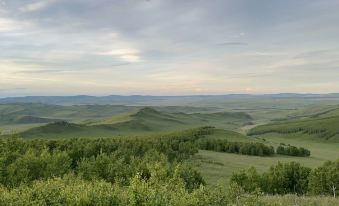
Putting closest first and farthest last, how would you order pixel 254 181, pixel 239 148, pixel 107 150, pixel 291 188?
pixel 254 181 → pixel 291 188 → pixel 107 150 → pixel 239 148

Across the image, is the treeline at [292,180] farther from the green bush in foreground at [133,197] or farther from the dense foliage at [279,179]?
the green bush in foreground at [133,197]

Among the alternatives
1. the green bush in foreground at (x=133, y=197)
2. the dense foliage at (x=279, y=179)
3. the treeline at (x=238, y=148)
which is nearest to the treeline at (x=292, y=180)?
the dense foliage at (x=279, y=179)

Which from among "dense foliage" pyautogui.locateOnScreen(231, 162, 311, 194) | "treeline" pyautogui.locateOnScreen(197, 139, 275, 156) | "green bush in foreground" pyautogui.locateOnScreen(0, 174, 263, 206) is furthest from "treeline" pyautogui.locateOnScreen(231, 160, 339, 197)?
"treeline" pyautogui.locateOnScreen(197, 139, 275, 156)

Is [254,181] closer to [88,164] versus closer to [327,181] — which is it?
[327,181]

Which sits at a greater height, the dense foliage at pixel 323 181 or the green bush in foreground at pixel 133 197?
the green bush in foreground at pixel 133 197

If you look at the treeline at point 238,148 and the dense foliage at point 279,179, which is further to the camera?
the treeline at point 238,148

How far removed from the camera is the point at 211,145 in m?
186

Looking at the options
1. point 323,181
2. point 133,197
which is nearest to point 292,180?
point 323,181

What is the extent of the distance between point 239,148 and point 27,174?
116 meters

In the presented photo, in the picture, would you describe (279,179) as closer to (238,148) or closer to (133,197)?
(133,197)

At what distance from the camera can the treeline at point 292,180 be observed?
9025 centimetres

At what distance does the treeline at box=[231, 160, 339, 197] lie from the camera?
296ft

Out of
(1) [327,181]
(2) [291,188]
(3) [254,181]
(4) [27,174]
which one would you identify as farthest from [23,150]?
(1) [327,181]

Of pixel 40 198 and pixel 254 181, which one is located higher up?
pixel 40 198
